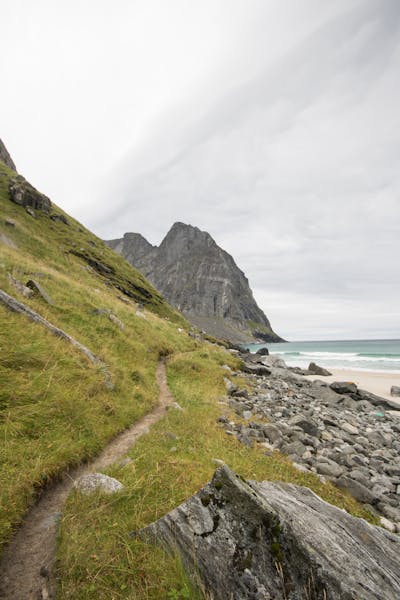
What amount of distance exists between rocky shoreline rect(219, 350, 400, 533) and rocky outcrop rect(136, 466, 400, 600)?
13.2ft

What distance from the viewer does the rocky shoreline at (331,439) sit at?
8.31m

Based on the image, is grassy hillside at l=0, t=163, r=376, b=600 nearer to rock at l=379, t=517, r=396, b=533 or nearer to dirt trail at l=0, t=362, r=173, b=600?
dirt trail at l=0, t=362, r=173, b=600

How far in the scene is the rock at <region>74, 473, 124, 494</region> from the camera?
17.6 feet

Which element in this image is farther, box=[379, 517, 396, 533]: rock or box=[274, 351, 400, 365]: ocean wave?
box=[274, 351, 400, 365]: ocean wave

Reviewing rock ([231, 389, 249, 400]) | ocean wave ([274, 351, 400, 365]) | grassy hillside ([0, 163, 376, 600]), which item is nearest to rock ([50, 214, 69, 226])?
grassy hillside ([0, 163, 376, 600])

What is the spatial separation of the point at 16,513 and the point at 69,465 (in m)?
1.87

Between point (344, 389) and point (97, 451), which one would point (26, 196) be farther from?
point (344, 389)

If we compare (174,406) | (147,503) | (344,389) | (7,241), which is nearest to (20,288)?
(174,406)

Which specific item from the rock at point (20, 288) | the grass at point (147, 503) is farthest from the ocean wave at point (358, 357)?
the rock at point (20, 288)

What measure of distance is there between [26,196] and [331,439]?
75.7m

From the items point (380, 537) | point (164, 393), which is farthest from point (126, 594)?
point (164, 393)

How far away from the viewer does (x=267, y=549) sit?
3.62 meters

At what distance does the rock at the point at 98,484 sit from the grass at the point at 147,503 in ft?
0.53

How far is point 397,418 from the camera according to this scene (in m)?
19.8
